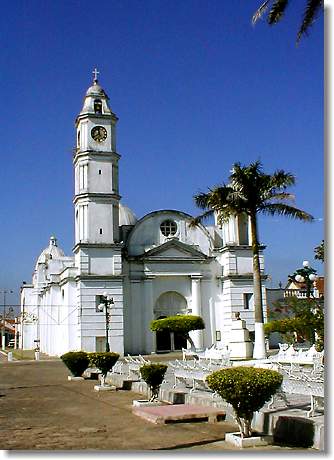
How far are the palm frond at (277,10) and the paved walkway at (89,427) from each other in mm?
7914

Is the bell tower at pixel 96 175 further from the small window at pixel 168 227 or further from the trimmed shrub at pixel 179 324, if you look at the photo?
the trimmed shrub at pixel 179 324

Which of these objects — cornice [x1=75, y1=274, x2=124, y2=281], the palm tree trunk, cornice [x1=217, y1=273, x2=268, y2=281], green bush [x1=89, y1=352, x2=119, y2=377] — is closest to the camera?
green bush [x1=89, y1=352, x2=119, y2=377]

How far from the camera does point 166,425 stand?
11062 mm

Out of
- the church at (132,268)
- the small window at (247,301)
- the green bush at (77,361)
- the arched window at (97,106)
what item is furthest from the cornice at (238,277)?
the green bush at (77,361)

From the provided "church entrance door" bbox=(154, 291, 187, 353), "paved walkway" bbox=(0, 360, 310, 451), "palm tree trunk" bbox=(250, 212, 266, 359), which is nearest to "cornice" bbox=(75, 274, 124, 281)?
"church entrance door" bbox=(154, 291, 187, 353)

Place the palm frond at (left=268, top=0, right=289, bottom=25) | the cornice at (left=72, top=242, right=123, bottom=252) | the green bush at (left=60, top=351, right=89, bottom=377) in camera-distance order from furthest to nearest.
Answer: the cornice at (left=72, top=242, right=123, bottom=252), the green bush at (left=60, top=351, right=89, bottom=377), the palm frond at (left=268, top=0, right=289, bottom=25)

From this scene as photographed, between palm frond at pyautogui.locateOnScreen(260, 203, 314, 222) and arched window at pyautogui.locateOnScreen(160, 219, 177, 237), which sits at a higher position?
arched window at pyautogui.locateOnScreen(160, 219, 177, 237)

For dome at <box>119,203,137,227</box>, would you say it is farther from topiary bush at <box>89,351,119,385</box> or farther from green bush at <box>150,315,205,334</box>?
topiary bush at <box>89,351,119,385</box>

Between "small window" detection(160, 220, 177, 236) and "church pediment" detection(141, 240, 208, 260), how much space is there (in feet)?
3.14

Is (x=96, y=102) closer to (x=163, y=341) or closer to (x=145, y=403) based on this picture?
(x=163, y=341)

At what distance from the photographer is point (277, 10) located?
13.0m

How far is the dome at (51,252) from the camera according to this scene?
60844 mm

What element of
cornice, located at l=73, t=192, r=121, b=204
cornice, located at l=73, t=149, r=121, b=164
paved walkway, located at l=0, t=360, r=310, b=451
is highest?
cornice, located at l=73, t=149, r=121, b=164

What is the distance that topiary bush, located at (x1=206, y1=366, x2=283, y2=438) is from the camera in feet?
29.2
